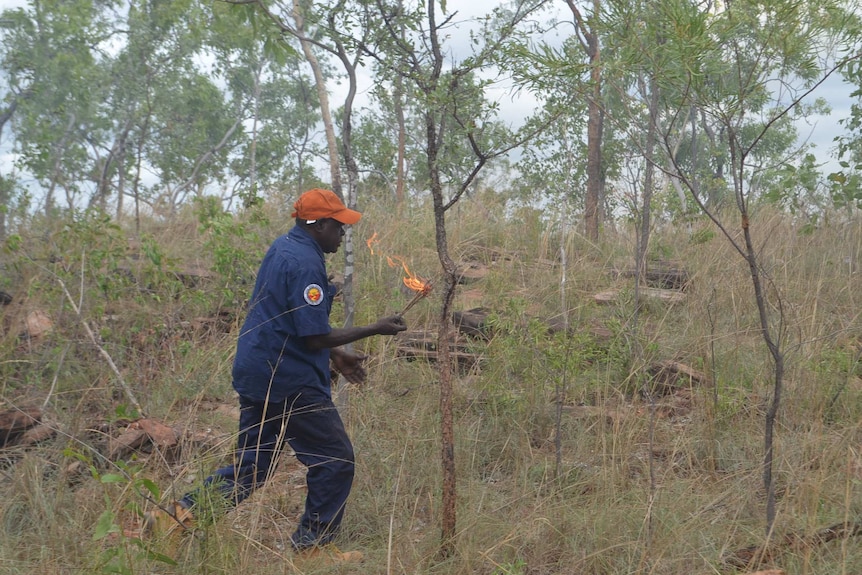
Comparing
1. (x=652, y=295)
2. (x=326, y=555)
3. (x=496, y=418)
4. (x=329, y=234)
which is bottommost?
(x=326, y=555)

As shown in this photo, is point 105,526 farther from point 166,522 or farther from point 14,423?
point 14,423

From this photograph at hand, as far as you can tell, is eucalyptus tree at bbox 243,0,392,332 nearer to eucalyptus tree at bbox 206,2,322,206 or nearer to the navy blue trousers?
the navy blue trousers

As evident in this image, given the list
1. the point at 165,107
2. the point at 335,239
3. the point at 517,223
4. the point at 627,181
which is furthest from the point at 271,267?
the point at 165,107

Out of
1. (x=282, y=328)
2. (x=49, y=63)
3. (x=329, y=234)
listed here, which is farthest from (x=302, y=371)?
(x=49, y=63)

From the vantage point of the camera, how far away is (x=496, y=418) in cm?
506

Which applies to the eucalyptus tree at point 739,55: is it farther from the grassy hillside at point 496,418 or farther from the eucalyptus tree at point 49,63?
the eucalyptus tree at point 49,63

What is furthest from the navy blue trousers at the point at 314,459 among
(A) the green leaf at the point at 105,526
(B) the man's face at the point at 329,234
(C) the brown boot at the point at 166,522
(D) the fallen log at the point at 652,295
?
(D) the fallen log at the point at 652,295

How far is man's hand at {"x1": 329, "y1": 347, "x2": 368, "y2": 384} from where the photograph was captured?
4.13 m

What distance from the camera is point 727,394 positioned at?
498 centimetres

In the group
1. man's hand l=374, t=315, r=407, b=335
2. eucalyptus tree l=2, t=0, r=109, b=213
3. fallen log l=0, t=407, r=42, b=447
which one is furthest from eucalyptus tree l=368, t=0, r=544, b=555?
eucalyptus tree l=2, t=0, r=109, b=213

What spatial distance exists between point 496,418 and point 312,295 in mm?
1892

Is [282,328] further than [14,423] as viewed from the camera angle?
No

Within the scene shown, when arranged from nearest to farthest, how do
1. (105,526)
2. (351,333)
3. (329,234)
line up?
(105,526) < (351,333) < (329,234)

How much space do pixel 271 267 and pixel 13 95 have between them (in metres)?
11.4
